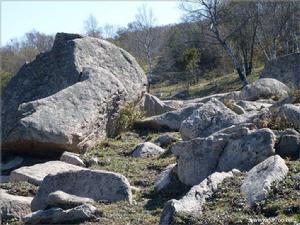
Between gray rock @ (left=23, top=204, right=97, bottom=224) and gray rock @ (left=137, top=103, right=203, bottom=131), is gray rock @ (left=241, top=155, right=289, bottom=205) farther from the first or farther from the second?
gray rock @ (left=137, top=103, right=203, bottom=131)

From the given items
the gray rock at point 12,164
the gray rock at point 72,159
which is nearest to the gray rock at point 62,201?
the gray rock at point 72,159

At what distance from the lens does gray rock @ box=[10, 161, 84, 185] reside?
10.5 metres

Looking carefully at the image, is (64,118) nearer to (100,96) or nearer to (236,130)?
(100,96)

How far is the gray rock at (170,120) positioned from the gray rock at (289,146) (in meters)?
6.01

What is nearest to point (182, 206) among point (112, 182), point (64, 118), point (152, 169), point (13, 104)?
point (112, 182)

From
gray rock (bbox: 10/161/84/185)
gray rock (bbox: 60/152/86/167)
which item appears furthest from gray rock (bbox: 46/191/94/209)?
gray rock (bbox: 60/152/86/167)

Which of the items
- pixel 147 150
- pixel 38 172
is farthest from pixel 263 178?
pixel 147 150

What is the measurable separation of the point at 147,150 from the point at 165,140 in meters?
1.00

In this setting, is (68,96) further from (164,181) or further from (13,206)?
(13,206)

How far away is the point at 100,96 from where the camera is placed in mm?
14766

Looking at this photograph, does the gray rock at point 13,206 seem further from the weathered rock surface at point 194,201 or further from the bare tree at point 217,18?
the bare tree at point 217,18

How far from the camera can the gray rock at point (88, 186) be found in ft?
28.1

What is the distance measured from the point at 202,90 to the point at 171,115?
23.6 m

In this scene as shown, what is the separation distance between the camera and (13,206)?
8641 millimetres
